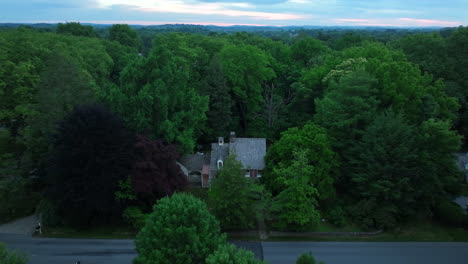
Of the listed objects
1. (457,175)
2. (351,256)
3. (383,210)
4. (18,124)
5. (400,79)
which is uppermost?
(400,79)

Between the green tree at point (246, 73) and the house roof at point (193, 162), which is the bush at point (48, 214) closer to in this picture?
the house roof at point (193, 162)

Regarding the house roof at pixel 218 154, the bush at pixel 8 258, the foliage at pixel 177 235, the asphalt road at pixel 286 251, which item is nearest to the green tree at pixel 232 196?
the asphalt road at pixel 286 251

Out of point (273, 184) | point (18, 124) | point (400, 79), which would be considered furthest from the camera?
point (18, 124)

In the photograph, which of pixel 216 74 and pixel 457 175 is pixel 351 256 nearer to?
pixel 457 175

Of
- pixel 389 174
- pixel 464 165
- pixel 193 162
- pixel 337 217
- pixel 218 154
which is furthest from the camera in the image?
Answer: pixel 464 165

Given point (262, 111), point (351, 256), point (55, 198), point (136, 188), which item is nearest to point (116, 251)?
point (136, 188)

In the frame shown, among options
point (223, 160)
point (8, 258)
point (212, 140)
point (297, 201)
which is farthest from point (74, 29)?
point (8, 258)

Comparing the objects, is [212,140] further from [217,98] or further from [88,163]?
[88,163]
